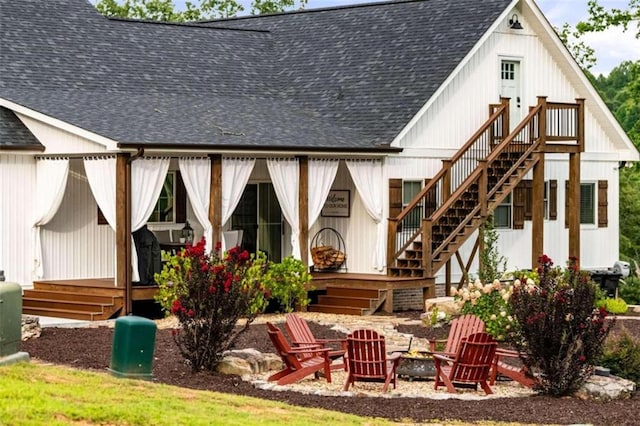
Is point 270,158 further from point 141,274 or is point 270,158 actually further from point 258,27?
point 258,27

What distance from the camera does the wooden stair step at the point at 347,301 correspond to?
28.8 m

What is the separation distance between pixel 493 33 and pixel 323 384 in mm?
15742

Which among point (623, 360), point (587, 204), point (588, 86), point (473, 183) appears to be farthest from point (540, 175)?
point (623, 360)

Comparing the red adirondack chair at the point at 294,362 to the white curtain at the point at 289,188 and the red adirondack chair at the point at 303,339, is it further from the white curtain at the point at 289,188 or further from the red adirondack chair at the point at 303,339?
the white curtain at the point at 289,188

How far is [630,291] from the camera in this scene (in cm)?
3484

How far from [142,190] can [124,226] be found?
0.76 meters

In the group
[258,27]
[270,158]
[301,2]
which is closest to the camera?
[270,158]

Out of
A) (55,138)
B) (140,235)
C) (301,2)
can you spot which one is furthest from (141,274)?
(301,2)

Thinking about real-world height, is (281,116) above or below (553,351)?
above

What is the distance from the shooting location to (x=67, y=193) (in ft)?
95.5

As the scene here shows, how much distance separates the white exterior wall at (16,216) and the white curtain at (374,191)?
6399 mm

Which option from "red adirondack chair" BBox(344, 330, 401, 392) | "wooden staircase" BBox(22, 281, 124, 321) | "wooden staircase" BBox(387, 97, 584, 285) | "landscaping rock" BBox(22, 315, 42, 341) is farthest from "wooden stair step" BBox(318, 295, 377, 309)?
"red adirondack chair" BBox(344, 330, 401, 392)

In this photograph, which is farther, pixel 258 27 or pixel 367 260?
pixel 258 27

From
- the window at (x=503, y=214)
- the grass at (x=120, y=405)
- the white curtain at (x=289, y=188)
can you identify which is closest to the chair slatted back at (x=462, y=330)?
the grass at (x=120, y=405)
